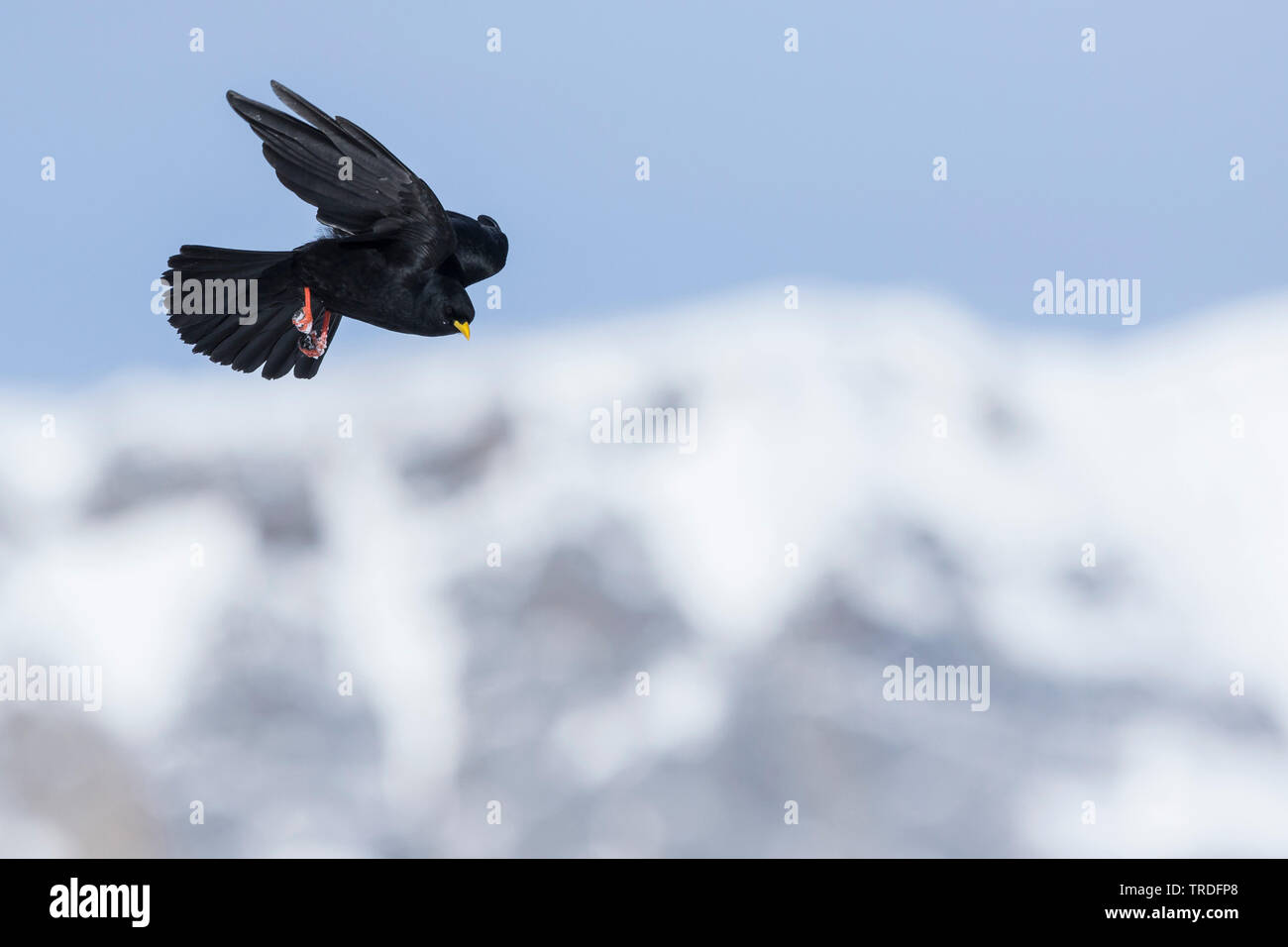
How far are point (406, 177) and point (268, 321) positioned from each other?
7.54ft

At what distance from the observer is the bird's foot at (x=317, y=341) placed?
32.0 feet

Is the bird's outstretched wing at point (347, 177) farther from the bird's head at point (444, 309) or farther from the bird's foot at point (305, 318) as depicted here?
the bird's foot at point (305, 318)

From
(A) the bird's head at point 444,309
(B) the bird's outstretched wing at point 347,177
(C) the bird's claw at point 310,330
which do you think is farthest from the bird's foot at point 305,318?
(A) the bird's head at point 444,309

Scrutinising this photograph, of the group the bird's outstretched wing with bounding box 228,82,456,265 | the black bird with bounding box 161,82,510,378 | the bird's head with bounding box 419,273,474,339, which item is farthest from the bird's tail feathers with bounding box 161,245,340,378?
the bird's head with bounding box 419,273,474,339

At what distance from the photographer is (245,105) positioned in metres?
7.59

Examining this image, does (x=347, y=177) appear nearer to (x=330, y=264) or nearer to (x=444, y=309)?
(x=330, y=264)

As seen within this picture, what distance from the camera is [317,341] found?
32.1ft

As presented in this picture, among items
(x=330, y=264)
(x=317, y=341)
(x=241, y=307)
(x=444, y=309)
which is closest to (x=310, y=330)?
(x=317, y=341)

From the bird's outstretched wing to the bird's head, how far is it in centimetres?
20

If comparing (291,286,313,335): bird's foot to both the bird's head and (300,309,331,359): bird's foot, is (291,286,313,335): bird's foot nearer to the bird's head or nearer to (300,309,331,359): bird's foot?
(300,309,331,359): bird's foot

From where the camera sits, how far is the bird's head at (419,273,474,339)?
8609 millimetres
